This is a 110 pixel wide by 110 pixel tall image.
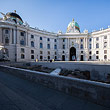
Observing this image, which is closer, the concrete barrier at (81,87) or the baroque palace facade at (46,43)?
the concrete barrier at (81,87)

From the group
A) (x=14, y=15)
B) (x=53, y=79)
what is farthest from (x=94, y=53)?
(x=14, y=15)

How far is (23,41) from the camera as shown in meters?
36.3

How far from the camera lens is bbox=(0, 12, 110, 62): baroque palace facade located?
105 feet

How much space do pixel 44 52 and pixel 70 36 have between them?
18691mm

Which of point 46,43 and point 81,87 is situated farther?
point 46,43

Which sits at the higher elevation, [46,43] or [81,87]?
[46,43]

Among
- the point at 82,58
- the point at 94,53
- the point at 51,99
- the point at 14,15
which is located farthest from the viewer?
the point at 82,58

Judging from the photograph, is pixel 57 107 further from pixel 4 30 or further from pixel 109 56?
pixel 109 56

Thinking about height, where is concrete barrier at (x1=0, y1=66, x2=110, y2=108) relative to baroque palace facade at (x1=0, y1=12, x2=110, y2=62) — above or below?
below

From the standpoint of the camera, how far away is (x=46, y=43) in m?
44.0

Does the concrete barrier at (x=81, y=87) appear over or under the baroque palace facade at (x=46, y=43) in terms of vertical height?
under

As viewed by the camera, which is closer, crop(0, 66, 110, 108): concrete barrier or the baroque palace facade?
crop(0, 66, 110, 108): concrete barrier

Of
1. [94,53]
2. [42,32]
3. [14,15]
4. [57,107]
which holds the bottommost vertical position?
[57,107]

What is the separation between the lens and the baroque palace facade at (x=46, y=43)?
105 feet
